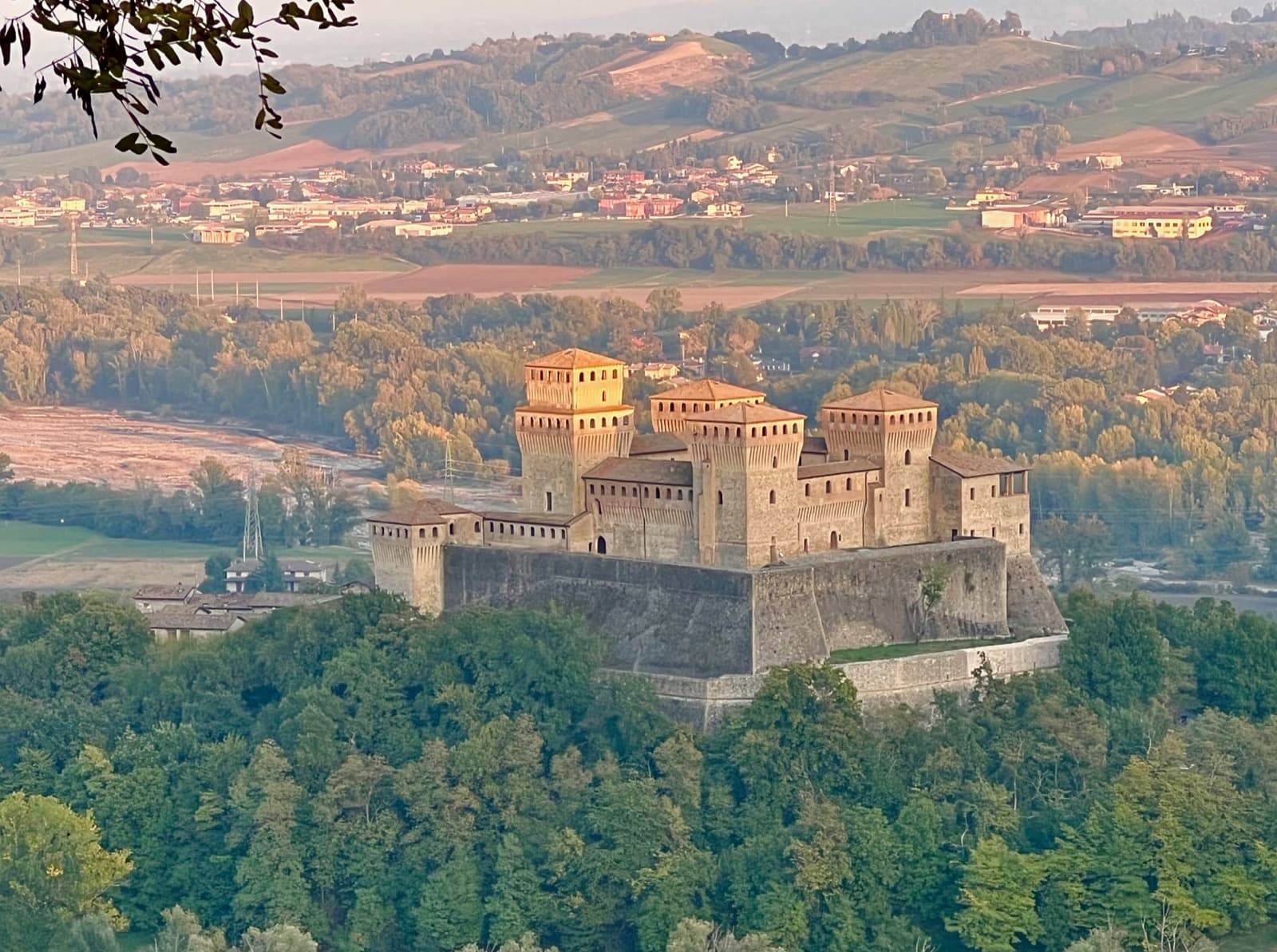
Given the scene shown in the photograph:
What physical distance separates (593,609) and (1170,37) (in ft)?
406

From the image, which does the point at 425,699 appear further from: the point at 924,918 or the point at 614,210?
the point at 614,210

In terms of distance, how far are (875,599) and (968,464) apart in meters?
2.70

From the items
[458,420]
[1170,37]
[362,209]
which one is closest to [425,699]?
[458,420]

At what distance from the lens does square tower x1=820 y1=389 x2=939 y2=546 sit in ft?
130

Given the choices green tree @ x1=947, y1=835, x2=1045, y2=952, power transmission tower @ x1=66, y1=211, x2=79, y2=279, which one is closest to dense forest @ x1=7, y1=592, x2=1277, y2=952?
green tree @ x1=947, y1=835, x2=1045, y2=952

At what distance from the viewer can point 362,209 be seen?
12888cm

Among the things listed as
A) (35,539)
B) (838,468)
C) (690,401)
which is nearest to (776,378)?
(35,539)

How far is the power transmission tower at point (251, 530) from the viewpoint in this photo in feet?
215

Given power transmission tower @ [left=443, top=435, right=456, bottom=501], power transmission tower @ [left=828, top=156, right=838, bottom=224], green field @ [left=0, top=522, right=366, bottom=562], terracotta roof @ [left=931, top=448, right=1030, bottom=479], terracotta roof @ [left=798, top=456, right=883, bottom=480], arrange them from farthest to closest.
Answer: power transmission tower @ [left=828, top=156, right=838, bottom=224], power transmission tower @ [left=443, top=435, right=456, bottom=501], green field @ [left=0, top=522, right=366, bottom=562], terracotta roof @ [left=931, top=448, right=1030, bottom=479], terracotta roof @ [left=798, top=456, right=883, bottom=480]

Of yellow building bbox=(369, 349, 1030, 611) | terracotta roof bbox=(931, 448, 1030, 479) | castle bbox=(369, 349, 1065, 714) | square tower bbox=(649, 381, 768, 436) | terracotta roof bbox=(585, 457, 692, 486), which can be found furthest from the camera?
terracotta roof bbox=(931, 448, 1030, 479)

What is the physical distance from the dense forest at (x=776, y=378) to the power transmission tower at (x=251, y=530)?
0.44 meters

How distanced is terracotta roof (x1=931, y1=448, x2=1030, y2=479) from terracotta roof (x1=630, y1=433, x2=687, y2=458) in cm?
291

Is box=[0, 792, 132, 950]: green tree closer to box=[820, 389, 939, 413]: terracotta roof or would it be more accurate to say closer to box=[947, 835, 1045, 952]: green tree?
box=[947, 835, 1045, 952]: green tree

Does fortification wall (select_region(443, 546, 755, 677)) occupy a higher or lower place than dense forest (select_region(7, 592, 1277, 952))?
higher
